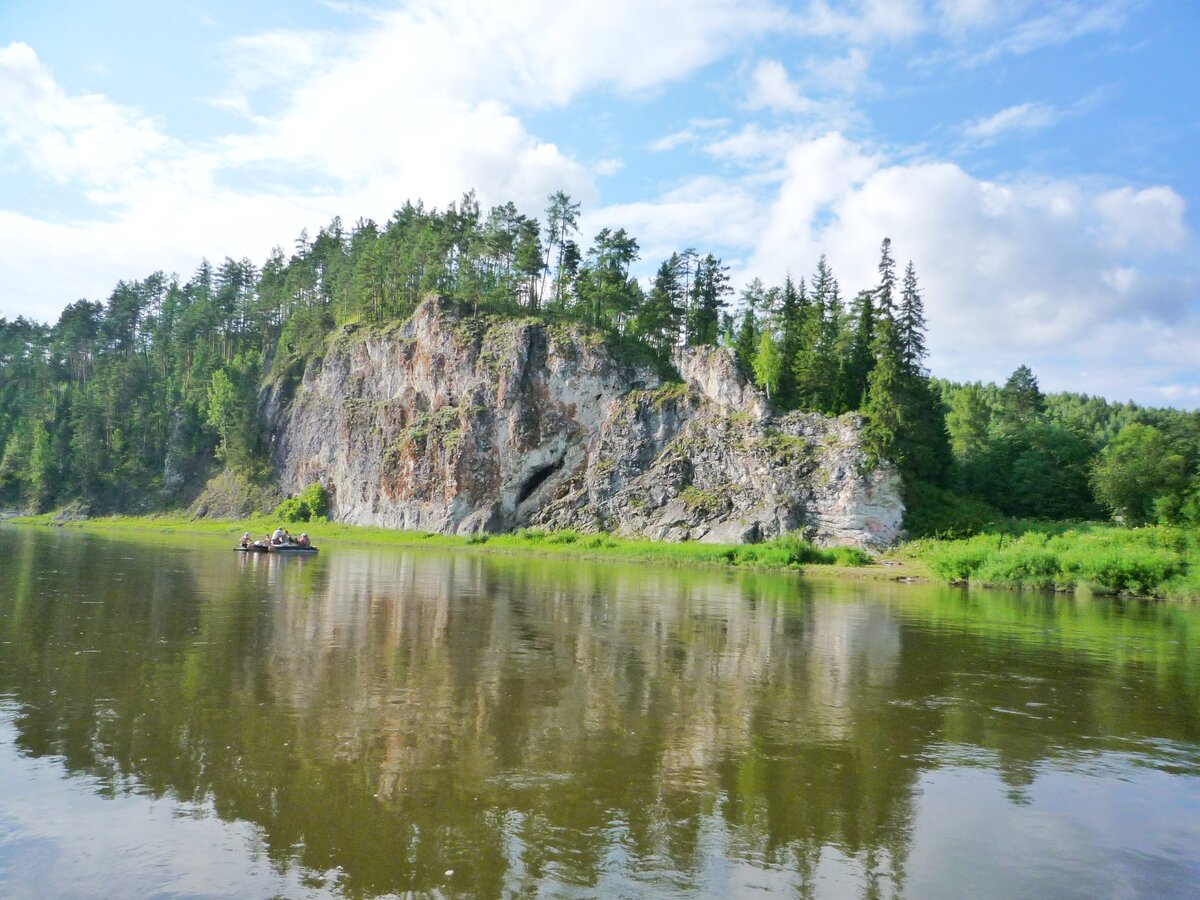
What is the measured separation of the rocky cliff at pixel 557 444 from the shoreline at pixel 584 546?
3568 mm

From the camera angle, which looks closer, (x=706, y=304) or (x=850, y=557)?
(x=850, y=557)

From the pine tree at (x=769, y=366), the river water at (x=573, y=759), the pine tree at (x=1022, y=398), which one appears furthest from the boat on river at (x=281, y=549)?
the pine tree at (x=1022, y=398)

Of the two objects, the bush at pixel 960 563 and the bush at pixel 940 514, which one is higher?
the bush at pixel 940 514

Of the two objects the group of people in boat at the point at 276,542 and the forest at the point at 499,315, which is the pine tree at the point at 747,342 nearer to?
the forest at the point at 499,315

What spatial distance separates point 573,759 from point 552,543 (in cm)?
6194

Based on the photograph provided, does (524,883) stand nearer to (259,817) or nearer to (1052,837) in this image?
(259,817)

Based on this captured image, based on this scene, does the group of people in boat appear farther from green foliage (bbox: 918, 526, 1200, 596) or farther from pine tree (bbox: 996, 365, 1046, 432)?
pine tree (bbox: 996, 365, 1046, 432)

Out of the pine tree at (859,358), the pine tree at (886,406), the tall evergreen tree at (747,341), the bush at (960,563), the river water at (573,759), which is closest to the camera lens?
the river water at (573,759)

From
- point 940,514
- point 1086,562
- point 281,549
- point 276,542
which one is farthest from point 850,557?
point 276,542

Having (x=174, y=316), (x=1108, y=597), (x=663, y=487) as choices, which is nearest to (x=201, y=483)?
(x=174, y=316)

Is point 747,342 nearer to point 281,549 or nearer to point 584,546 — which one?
point 584,546

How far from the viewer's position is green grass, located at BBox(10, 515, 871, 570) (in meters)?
59.8

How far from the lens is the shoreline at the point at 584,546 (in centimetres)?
5788

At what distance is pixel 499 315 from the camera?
93.4 metres
